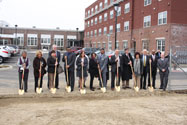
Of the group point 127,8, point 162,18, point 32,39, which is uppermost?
point 127,8

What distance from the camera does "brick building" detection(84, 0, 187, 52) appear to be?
26328 mm

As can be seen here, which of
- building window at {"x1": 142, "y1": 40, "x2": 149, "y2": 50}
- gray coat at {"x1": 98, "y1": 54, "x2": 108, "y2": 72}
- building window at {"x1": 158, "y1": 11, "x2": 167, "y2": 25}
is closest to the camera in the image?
gray coat at {"x1": 98, "y1": 54, "x2": 108, "y2": 72}

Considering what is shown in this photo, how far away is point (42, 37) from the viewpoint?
68.5 meters

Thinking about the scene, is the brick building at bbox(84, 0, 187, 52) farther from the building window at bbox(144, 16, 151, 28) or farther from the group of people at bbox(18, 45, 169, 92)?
the group of people at bbox(18, 45, 169, 92)

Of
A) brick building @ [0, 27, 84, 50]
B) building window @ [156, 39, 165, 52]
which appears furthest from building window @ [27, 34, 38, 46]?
building window @ [156, 39, 165, 52]

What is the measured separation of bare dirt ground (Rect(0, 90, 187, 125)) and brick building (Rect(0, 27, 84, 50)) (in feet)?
195

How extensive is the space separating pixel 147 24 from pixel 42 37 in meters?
44.6

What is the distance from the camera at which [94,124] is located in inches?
207

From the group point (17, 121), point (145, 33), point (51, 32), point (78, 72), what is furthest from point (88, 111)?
point (51, 32)

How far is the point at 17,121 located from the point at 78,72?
4.33m

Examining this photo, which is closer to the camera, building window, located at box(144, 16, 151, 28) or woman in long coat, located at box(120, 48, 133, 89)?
woman in long coat, located at box(120, 48, 133, 89)

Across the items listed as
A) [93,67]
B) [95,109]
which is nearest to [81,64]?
[93,67]

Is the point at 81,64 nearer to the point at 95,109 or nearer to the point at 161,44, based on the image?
the point at 95,109

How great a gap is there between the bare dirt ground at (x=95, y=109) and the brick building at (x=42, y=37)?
195ft
